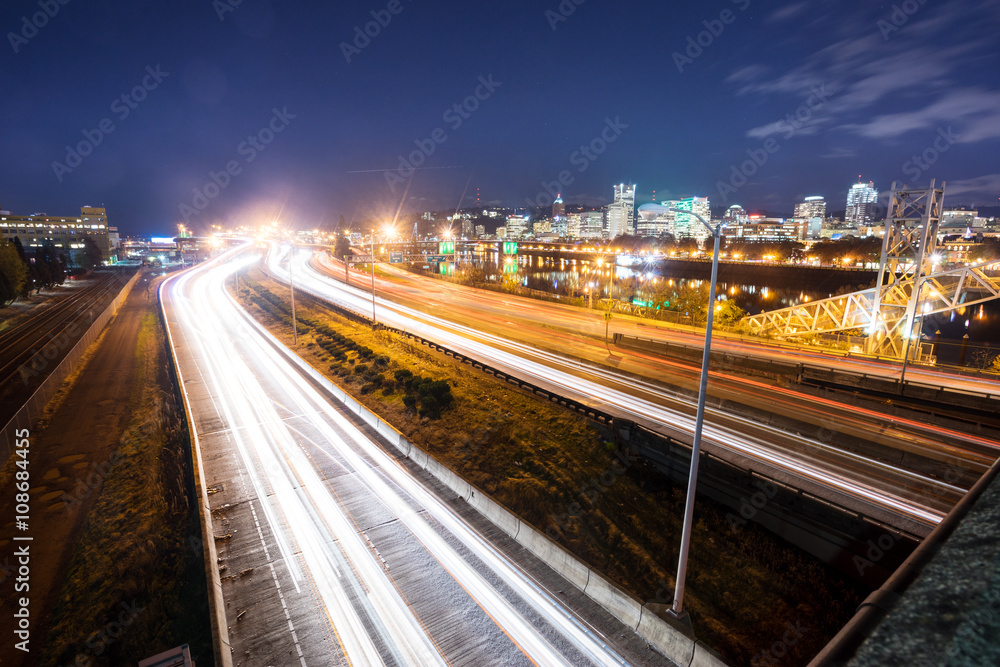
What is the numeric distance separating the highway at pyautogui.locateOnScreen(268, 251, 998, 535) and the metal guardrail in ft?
71.4

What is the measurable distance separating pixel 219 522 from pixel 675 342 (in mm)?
28502

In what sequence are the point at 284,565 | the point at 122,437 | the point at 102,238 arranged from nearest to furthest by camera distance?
1. the point at 284,565
2. the point at 122,437
3. the point at 102,238

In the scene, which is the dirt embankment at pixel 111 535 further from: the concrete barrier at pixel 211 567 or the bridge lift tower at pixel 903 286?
the bridge lift tower at pixel 903 286

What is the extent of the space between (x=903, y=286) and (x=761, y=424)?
67.2ft

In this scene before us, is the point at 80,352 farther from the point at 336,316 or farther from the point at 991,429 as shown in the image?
the point at 991,429

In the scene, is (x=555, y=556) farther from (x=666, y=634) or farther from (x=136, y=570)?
(x=136, y=570)

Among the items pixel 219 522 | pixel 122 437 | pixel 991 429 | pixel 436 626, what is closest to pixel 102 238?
pixel 122 437

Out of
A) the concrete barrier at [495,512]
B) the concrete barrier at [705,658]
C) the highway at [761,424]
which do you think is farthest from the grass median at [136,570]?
the highway at [761,424]

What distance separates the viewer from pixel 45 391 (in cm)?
2388

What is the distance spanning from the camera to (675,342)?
3262cm

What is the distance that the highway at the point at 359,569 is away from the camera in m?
10.3

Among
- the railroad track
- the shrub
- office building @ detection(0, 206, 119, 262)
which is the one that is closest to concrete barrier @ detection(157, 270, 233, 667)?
the shrub

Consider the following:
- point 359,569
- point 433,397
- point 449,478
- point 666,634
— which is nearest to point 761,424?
point 666,634

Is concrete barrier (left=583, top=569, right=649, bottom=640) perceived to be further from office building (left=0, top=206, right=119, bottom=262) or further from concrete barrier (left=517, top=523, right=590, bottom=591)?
office building (left=0, top=206, right=119, bottom=262)
